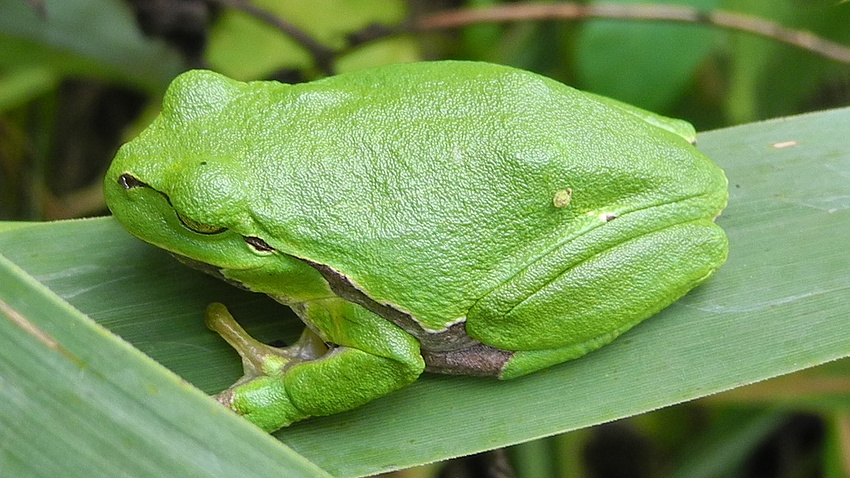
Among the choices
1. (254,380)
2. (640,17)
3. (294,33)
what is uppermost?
(640,17)

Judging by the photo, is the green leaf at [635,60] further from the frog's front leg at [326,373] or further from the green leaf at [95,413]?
the green leaf at [95,413]

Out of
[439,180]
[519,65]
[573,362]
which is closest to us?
[439,180]

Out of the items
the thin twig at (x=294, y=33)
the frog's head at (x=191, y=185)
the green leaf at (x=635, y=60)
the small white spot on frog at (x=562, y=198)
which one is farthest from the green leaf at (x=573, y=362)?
the thin twig at (x=294, y=33)

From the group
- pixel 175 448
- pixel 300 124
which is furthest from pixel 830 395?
pixel 175 448

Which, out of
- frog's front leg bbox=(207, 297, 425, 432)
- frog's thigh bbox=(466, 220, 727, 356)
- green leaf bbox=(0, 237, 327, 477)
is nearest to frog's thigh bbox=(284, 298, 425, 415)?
frog's front leg bbox=(207, 297, 425, 432)

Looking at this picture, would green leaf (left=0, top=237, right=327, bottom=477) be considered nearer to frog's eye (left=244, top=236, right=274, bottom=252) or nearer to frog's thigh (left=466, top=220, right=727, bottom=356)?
frog's eye (left=244, top=236, right=274, bottom=252)

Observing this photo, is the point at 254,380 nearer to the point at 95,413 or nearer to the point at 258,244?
the point at 258,244

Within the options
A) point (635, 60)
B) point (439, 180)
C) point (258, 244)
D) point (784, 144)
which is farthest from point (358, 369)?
point (635, 60)
